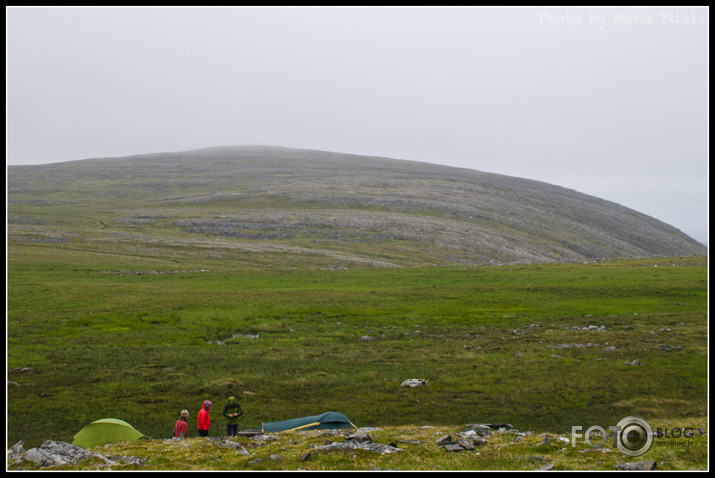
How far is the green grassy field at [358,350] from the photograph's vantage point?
24359mm

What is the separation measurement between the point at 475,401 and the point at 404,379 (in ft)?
16.0

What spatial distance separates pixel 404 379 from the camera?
2925cm

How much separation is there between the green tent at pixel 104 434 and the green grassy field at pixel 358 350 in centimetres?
144

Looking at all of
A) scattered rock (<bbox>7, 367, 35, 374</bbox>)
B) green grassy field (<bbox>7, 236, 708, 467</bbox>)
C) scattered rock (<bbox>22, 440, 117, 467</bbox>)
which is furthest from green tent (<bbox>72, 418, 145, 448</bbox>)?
scattered rock (<bbox>7, 367, 35, 374</bbox>)

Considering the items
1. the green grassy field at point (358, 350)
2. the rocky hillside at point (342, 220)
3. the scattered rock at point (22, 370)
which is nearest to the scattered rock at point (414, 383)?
the green grassy field at point (358, 350)

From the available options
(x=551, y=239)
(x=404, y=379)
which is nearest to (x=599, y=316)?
(x=404, y=379)

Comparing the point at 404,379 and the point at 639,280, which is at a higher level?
the point at 639,280

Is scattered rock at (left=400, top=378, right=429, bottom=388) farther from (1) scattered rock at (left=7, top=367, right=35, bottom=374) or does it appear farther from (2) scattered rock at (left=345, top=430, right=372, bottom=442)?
(1) scattered rock at (left=7, top=367, right=35, bottom=374)

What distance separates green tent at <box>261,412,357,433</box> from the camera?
21312 mm

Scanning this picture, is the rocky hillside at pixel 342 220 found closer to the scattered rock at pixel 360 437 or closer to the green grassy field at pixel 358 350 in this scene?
the green grassy field at pixel 358 350

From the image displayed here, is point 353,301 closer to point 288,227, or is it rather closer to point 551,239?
point 288,227

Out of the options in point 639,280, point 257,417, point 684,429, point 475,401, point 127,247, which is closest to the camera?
point 684,429

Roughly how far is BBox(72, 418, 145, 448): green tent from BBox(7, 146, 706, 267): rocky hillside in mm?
70442

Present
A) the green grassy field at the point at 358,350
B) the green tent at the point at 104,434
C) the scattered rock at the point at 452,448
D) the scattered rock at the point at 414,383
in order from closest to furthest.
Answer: the scattered rock at the point at 452,448 < the green tent at the point at 104,434 < the green grassy field at the point at 358,350 < the scattered rock at the point at 414,383
